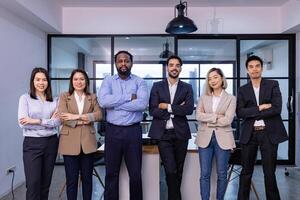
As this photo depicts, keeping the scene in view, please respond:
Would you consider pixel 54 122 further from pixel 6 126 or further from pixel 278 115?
pixel 278 115

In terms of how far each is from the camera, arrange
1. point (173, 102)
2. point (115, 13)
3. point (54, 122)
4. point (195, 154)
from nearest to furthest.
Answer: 1. point (54, 122)
2. point (173, 102)
3. point (195, 154)
4. point (115, 13)

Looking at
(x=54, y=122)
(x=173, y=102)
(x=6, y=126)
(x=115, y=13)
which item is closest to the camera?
(x=54, y=122)

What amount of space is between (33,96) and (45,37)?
3072 mm

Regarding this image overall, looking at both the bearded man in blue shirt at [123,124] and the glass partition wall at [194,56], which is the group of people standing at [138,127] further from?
the glass partition wall at [194,56]

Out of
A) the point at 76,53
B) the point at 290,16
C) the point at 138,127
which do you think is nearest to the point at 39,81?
the point at 138,127

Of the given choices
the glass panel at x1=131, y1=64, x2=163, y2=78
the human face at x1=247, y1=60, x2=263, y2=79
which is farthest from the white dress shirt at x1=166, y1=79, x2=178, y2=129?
the glass panel at x1=131, y1=64, x2=163, y2=78

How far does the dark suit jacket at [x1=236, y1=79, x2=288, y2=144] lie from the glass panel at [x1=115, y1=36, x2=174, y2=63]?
9.34ft

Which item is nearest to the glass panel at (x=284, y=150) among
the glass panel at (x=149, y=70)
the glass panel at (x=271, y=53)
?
the glass panel at (x=271, y=53)

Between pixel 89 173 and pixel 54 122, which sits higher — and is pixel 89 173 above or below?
below

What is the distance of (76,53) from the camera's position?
19.5 ft

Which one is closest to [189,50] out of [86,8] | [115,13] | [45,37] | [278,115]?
[115,13]

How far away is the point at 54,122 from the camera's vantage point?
2.86 meters

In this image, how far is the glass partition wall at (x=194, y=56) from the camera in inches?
226

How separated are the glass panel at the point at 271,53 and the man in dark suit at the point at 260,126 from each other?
110 inches
